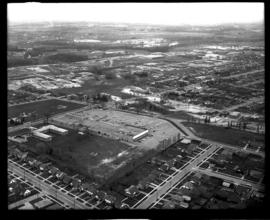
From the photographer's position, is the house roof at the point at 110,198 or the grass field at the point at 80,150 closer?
the house roof at the point at 110,198

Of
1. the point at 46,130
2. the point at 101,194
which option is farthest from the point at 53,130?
the point at 101,194

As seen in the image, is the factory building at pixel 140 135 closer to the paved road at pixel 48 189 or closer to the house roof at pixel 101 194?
the house roof at pixel 101 194

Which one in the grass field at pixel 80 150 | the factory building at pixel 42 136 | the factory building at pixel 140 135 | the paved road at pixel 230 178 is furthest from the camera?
the factory building at pixel 140 135

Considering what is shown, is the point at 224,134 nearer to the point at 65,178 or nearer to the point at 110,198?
the point at 110,198

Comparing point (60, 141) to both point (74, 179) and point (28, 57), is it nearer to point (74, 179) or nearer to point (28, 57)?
point (74, 179)

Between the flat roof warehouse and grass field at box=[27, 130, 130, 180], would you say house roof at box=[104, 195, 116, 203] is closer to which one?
grass field at box=[27, 130, 130, 180]

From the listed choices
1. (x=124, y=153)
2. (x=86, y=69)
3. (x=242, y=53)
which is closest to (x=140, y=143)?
(x=124, y=153)

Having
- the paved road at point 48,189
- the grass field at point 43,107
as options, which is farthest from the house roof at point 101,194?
the grass field at point 43,107
